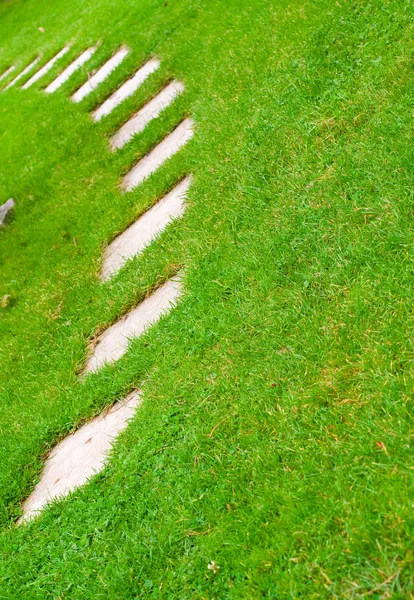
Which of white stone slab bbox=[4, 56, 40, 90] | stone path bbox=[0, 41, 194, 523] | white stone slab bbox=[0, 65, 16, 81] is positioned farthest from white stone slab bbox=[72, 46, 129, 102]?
white stone slab bbox=[0, 65, 16, 81]

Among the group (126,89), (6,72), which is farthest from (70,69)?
(6,72)

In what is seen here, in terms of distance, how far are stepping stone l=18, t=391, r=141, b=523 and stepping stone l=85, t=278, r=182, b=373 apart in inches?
17.0

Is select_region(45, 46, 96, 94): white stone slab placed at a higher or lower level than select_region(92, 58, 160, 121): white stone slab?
higher

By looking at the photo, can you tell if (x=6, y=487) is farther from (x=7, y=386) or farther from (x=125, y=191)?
(x=125, y=191)

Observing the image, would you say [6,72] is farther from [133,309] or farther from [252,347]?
[252,347]

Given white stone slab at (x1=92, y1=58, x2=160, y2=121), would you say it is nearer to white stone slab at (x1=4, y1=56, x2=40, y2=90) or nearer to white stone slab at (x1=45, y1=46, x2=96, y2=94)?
white stone slab at (x1=45, y1=46, x2=96, y2=94)

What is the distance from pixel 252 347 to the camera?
3.20 meters

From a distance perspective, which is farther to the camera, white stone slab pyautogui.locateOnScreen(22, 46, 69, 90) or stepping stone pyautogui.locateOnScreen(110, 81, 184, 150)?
white stone slab pyautogui.locateOnScreen(22, 46, 69, 90)

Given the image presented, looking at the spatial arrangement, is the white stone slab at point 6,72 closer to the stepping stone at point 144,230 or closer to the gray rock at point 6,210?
the gray rock at point 6,210

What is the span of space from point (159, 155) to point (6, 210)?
2120 mm

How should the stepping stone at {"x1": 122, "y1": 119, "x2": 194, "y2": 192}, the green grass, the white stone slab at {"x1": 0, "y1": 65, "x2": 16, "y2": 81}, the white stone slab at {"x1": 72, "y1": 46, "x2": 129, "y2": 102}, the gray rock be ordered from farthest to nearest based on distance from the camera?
1. the white stone slab at {"x1": 0, "y1": 65, "x2": 16, "y2": 81}
2. the white stone slab at {"x1": 72, "y1": 46, "x2": 129, "y2": 102}
3. the gray rock
4. the stepping stone at {"x1": 122, "y1": 119, "x2": 194, "y2": 192}
5. the green grass

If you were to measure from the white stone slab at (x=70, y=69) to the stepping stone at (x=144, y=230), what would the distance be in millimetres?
5009

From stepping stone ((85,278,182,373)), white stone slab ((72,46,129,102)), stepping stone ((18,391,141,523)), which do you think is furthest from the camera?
white stone slab ((72,46,129,102))

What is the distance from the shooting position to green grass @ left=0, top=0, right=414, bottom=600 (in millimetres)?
2422
